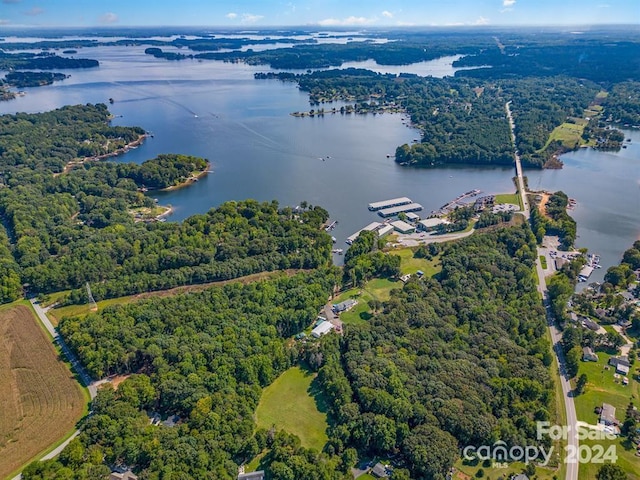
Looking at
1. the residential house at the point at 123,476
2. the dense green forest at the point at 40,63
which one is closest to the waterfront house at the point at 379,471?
the residential house at the point at 123,476

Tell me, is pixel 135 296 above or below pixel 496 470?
above

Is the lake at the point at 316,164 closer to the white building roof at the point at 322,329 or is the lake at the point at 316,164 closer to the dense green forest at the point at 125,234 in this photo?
the dense green forest at the point at 125,234

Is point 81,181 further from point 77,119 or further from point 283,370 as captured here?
point 283,370

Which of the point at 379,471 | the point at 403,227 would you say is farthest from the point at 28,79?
the point at 379,471

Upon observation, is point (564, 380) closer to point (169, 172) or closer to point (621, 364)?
point (621, 364)

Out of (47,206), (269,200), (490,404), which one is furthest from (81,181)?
(490,404)

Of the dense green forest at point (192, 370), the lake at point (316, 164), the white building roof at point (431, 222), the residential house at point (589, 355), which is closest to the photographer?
the dense green forest at point (192, 370)
